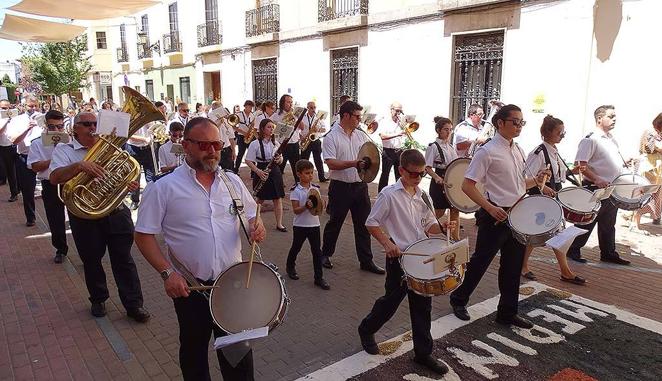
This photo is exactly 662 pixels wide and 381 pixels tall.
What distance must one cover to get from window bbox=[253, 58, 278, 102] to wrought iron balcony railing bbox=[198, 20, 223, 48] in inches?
135

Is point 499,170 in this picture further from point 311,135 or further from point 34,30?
point 34,30

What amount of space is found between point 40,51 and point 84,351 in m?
29.3

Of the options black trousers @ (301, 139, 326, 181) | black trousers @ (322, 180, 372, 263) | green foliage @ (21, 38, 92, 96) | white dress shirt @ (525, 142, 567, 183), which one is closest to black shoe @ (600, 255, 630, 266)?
white dress shirt @ (525, 142, 567, 183)

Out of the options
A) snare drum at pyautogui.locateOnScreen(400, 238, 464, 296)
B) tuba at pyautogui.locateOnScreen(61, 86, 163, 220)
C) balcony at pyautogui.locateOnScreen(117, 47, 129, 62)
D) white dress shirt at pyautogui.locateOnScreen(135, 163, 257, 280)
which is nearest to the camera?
white dress shirt at pyautogui.locateOnScreen(135, 163, 257, 280)

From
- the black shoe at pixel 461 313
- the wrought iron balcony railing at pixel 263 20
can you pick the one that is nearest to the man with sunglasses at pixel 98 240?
the black shoe at pixel 461 313

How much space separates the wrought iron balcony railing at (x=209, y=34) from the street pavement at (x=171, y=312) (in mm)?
17599

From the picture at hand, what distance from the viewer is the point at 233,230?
287cm

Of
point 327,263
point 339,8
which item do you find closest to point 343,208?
point 327,263

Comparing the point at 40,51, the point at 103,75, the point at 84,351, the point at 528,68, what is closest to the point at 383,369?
the point at 84,351

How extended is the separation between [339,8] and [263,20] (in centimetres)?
486

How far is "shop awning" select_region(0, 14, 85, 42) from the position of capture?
9570mm

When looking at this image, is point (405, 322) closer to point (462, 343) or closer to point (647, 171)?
point (462, 343)

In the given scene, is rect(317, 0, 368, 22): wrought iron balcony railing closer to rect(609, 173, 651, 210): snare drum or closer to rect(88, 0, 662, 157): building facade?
rect(88, 0, 662, 157): building facade

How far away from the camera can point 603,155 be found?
577 cm
